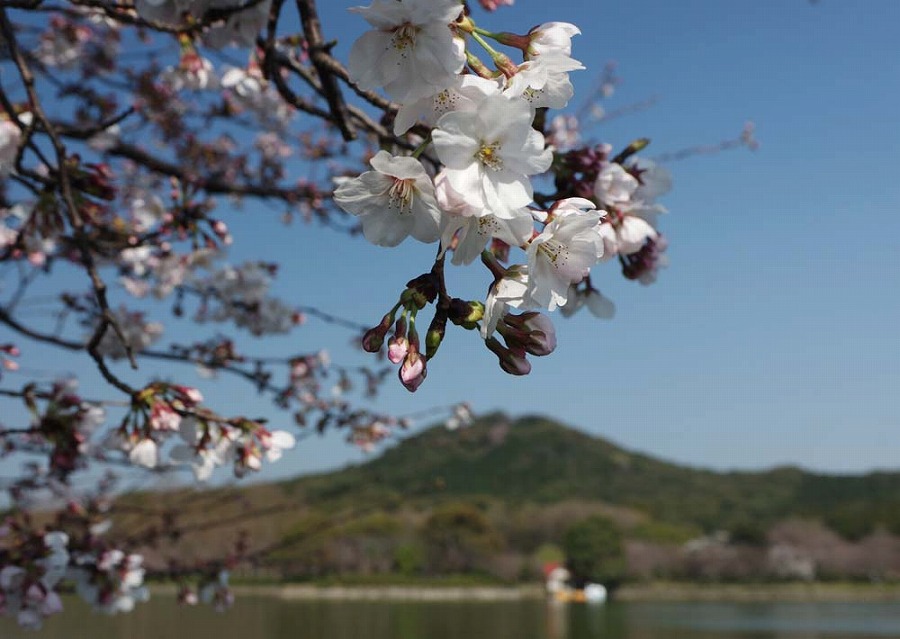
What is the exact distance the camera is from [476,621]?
2600 centimetres

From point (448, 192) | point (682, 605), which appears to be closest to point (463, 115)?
point (448, 192)

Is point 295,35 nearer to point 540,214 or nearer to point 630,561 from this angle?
point 540,214

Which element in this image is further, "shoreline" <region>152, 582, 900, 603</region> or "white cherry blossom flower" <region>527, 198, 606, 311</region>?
"shoreline" <region>152, 582, 900, 603</region>

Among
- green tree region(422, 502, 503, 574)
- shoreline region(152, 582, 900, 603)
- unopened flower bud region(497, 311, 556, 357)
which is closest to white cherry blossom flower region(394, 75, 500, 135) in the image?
unopened flower bud region(497, 311, 556, 357)

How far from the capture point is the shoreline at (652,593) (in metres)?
36.6

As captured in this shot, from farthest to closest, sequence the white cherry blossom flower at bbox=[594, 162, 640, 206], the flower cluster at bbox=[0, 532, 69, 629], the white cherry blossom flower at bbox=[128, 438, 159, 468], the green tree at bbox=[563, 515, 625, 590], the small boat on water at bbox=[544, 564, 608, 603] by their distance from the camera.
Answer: the green tree at bbox=[563, 515, 625, 590] → the small boat on water at bbox=[544, 564, 608, 603] → the flower cluster at bbox=[0, 532, 69, 629] → the white cherry blossom flower at bbox=[128, 438, 159, 468] → the white cherry blossom flower at bbox=[594, 162, 640, 206]

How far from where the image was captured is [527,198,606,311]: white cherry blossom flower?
71 centimetres

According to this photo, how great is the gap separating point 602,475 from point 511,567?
3026 cm

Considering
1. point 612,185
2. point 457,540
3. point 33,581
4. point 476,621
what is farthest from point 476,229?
point 457,540

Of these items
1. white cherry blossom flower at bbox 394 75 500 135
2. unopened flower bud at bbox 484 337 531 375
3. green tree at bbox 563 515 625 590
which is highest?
white cherry blossom flower at bbox 394 75 500 135

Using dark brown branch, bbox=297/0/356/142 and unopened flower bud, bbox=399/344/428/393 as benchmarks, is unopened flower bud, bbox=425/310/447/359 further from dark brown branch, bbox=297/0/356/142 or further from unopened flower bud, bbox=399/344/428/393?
dark brown branch, bbox=297/0/356/142

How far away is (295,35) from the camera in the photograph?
173 cm

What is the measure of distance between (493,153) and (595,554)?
4573cm

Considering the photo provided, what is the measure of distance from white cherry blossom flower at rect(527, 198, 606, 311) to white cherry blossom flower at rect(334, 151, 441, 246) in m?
0.11
